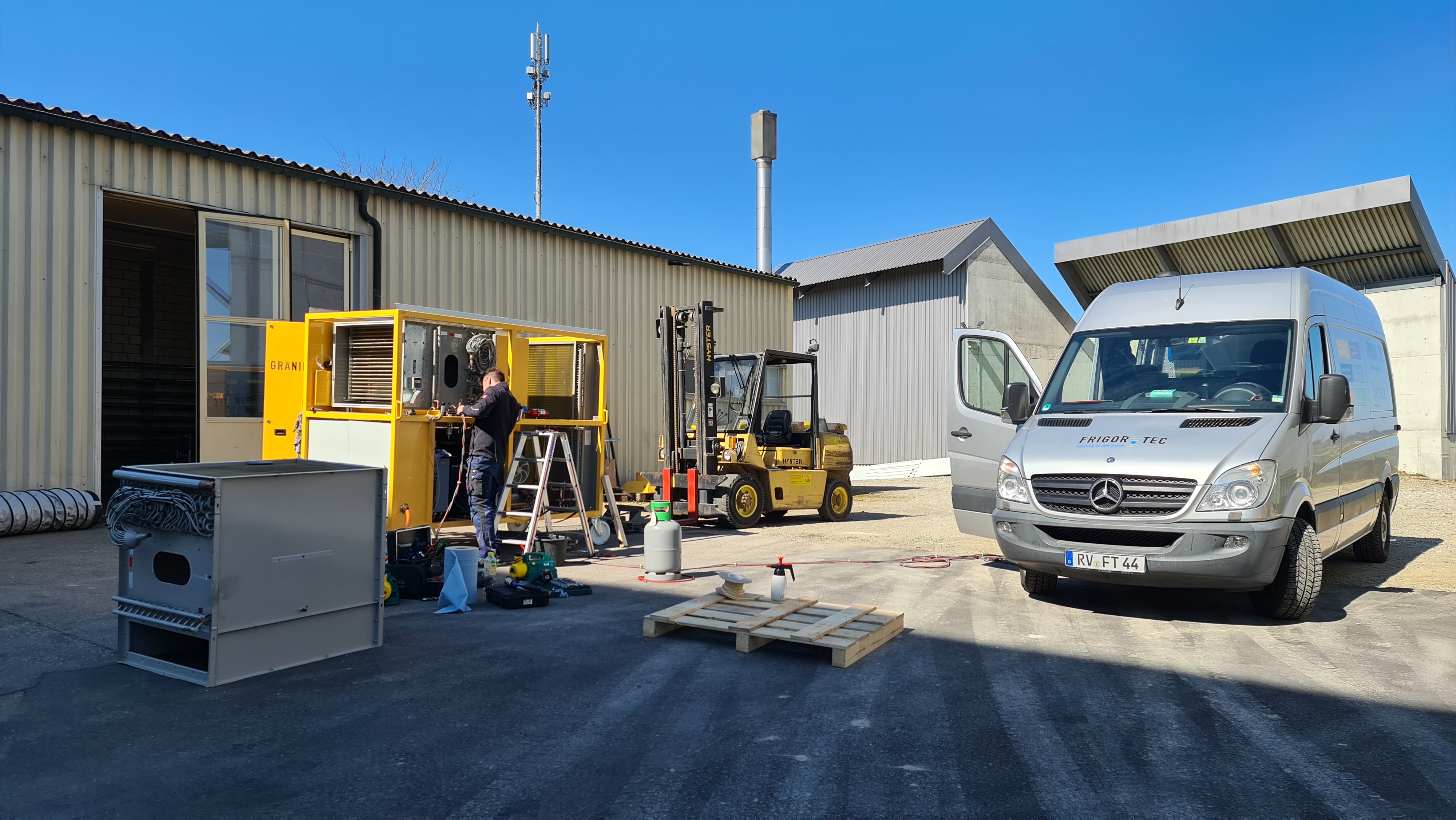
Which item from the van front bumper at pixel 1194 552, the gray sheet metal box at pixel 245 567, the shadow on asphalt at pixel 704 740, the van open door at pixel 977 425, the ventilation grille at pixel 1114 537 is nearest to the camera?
the shadow on asphalt at pixel 704 740

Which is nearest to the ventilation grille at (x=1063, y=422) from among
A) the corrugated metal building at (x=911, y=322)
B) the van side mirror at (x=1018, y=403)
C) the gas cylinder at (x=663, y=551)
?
the van side mirror at (x=1018, y=403)

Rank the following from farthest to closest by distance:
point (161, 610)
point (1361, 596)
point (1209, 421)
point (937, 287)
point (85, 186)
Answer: point (937, 287) < point (85, 186) < point (1361, 596) < point (1209, 421) < point (161, 610)

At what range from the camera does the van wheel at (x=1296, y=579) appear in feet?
20.5

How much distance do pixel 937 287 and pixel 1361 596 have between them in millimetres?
17723

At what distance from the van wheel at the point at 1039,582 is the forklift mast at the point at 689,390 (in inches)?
202

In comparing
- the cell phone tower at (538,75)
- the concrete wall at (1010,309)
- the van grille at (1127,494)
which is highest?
the cell phone tower at (538,75)

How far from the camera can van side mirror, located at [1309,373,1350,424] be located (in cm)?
629

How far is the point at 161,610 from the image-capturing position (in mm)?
4848

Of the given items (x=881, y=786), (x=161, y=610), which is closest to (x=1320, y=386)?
(x=881, y=786)

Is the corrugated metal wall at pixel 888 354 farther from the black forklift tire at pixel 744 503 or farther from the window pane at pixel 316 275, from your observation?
the window pane at pixel 316 275

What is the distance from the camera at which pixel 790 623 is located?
5.80 meters

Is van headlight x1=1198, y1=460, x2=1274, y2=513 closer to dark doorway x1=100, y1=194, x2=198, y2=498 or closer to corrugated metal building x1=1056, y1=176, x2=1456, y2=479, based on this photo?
dark doorway x1=100, y1=194, x2=198, y2=498

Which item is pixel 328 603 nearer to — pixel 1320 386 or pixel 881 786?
pixel 881 786

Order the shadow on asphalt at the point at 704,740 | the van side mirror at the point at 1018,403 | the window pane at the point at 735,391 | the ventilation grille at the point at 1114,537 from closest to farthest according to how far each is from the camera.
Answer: the shadow on asphalt at the point at 704,740
the ventilation grille at the point at 1114,537
the van side mirror at the point at 1018,403
the window pane at the point at 735,391
